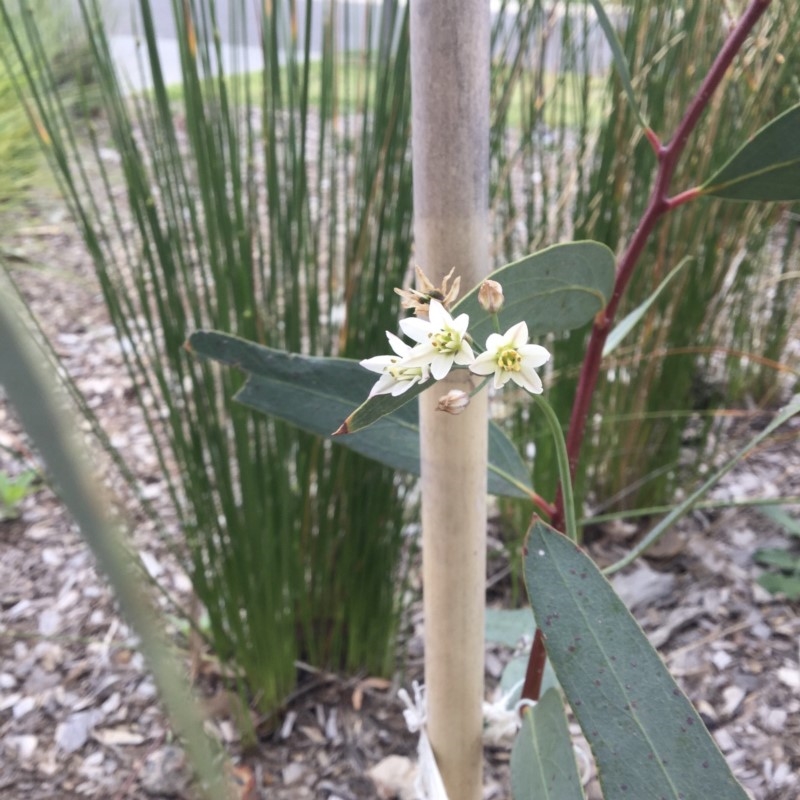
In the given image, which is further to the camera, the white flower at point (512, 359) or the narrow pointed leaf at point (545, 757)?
the narrow pointed leaf at point (545, 757)

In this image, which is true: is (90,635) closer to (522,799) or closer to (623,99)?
(522,799)

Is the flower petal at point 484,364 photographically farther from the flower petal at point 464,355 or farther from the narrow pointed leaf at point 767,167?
the narrow pointed leaf at point 767,167

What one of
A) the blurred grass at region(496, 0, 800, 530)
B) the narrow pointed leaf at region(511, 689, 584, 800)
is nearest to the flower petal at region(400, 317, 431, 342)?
the narrow pointed leaf at region(511, 689, 584, 800)

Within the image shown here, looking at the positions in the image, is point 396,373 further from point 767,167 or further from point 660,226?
point 660,226

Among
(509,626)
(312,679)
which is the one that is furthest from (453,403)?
(312,679)

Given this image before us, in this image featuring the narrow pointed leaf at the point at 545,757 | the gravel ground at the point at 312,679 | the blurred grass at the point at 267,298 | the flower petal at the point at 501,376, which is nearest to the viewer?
the flower petal at the point at 501,376

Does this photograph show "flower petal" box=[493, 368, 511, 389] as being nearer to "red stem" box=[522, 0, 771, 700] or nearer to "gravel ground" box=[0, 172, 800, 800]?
"red stem" box=[522, 0, 771, 700]

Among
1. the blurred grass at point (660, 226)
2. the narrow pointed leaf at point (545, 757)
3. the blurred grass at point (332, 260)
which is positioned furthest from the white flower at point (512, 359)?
the blurred grass at point (660, 226)
